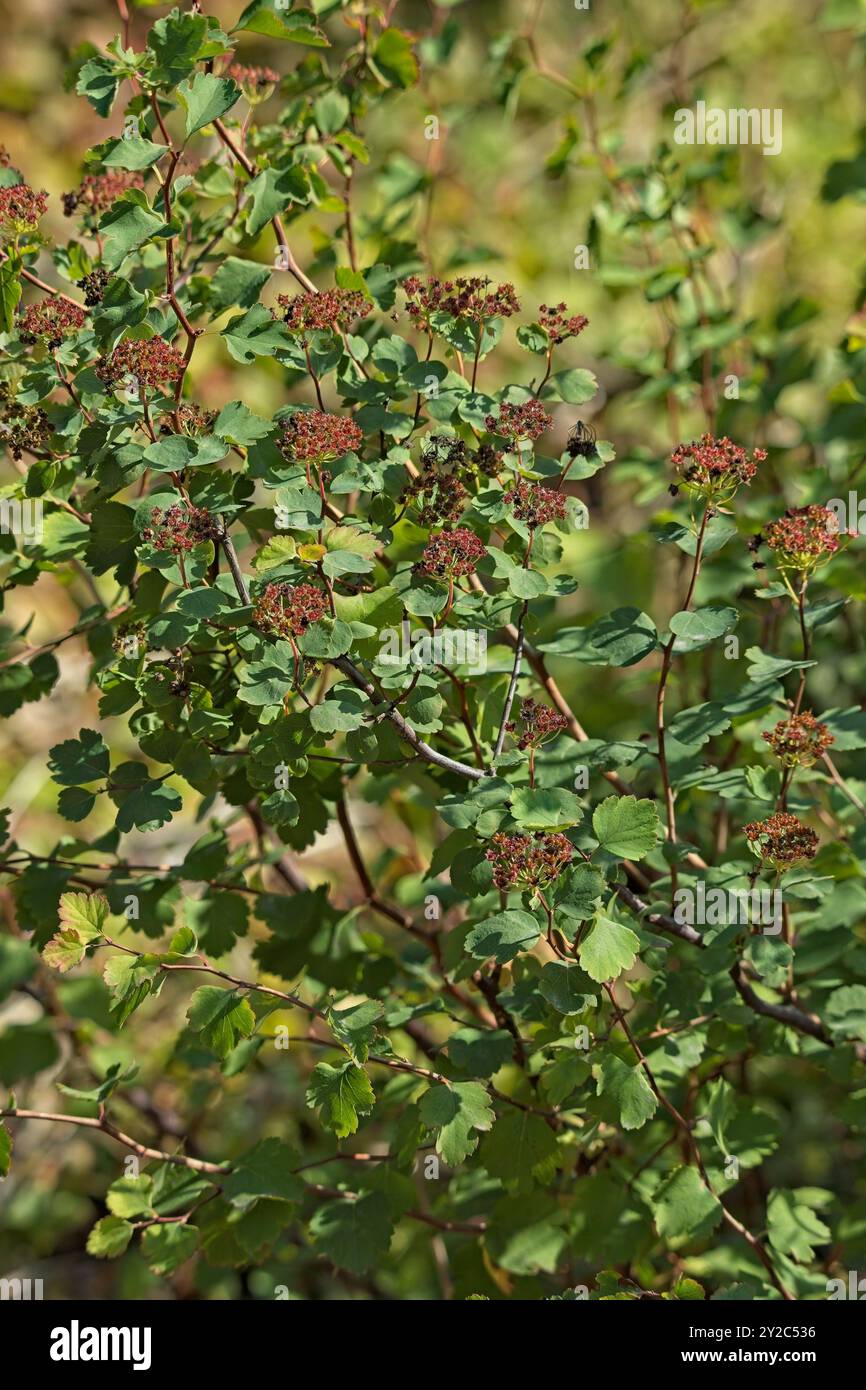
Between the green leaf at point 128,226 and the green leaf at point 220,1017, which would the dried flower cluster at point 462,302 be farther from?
the green leaf at point 220,1017

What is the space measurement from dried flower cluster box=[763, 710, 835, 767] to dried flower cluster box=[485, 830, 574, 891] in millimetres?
188

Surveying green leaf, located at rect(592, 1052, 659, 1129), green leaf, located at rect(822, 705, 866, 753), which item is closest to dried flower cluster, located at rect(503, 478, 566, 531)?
green leaf, located at rect(822, 705, 866, 753)

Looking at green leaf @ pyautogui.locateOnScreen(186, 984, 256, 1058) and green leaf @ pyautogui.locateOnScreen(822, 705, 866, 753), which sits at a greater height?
green leaf @ pyautogui.locateOnScreen(822, 705, 866, 753)

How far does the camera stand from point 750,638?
1607mm

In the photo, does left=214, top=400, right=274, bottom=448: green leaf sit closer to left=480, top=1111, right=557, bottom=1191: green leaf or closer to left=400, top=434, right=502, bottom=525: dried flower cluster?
left=400, top=434, right=502, bottom=525: dried flower cluster

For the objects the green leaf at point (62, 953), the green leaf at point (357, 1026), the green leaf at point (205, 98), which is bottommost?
the green leaf at point (357, 1026)

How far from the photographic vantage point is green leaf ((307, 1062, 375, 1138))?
94cm

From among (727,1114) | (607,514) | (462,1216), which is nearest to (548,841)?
(727,1114)

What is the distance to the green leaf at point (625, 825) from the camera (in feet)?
3.20

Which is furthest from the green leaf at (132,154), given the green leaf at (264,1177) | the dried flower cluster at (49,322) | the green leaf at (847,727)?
the green leaf at (264,1177)

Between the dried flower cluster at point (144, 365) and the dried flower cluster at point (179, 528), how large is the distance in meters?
0.09

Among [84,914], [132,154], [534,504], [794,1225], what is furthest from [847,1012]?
[132,154]

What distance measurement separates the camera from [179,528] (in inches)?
36.4

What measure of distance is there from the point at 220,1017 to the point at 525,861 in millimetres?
265
